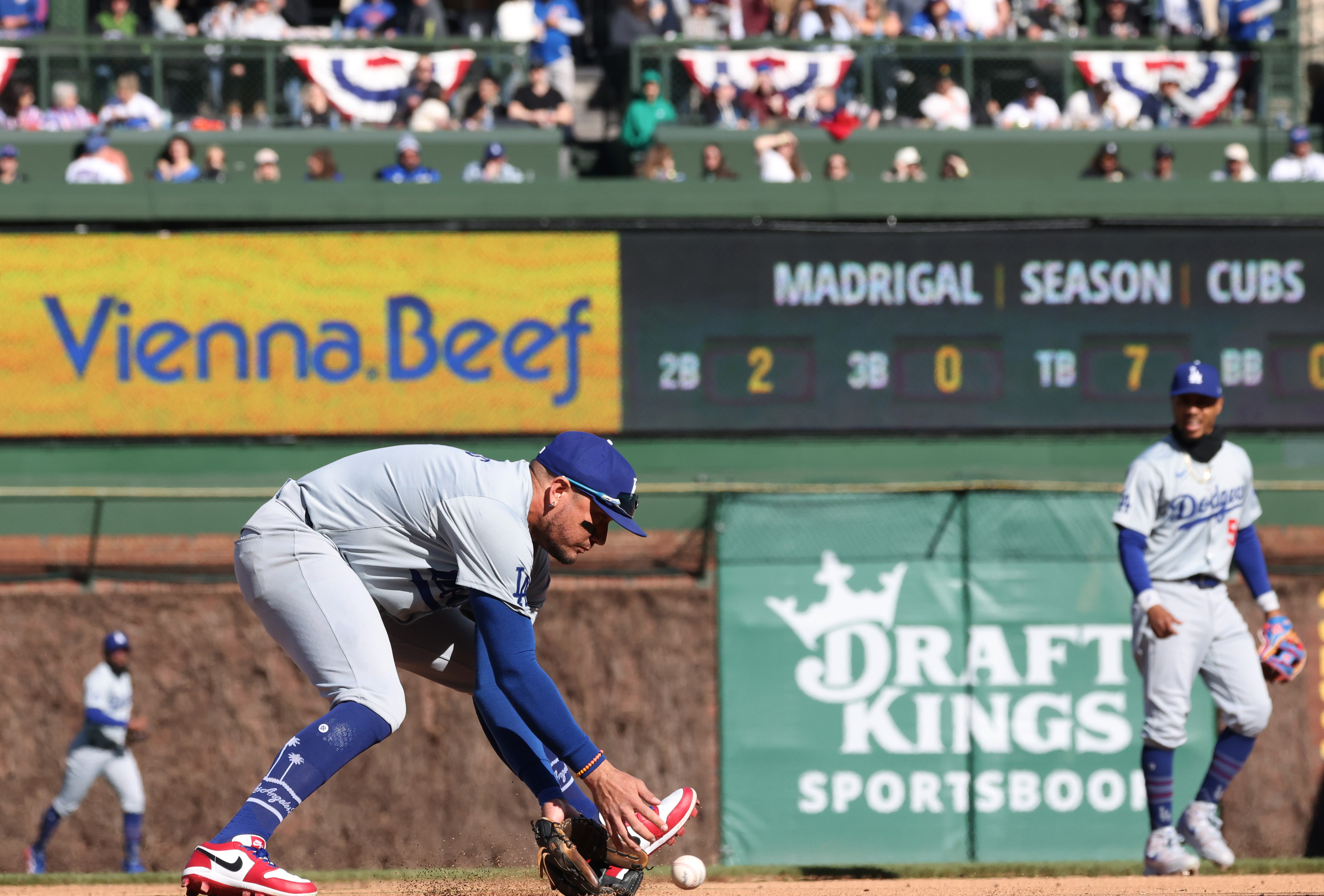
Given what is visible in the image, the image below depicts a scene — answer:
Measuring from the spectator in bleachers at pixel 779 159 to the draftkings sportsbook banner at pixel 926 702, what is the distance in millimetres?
3320

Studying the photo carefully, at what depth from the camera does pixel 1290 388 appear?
441 inches

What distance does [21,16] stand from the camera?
14.2 metres

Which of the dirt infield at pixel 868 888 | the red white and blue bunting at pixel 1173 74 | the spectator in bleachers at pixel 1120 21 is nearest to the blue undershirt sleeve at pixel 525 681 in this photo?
the dirt infield at pixel 868 888

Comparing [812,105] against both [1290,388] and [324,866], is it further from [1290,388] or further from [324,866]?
[324,866]

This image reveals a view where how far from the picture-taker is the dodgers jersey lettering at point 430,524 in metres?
4.52

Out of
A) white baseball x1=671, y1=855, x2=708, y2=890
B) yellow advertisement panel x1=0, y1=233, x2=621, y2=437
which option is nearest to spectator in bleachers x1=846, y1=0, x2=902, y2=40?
yellow advertisement panel x1=0, y1=233, x2=621, y2=437

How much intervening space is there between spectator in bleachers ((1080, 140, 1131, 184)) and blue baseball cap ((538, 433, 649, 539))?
30.0ft

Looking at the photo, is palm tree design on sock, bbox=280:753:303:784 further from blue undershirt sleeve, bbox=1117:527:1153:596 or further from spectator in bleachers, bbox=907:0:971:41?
spectator in bleachers, bbox=907:0:971:41

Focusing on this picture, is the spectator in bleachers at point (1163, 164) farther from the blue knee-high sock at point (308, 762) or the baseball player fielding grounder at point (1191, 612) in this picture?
the blue knee-high sock at point (308, 762)

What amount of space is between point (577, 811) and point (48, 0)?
41.9 ft

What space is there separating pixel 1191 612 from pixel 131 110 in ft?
31.7

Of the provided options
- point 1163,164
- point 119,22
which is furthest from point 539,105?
point 1163,164

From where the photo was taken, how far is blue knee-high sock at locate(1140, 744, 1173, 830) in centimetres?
749

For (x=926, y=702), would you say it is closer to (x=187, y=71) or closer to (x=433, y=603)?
(x=433, y=603)
